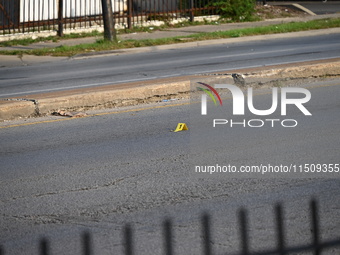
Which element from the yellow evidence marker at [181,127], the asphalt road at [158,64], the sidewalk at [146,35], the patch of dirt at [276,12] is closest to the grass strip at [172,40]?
the sidewalk at [146,35]

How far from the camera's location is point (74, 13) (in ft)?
88.5

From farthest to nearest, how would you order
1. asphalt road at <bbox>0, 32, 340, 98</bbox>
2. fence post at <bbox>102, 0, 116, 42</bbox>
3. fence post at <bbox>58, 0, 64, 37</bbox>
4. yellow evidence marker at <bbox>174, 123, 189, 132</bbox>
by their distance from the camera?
fence post at <bbox>58, 0, 64, 37</bbox> < fence post at <bbox>102, 0, 116, 42</bbox> < asphalt road at <bbox>0, 32, 340, 98</bbox> < yellow evidence marker at <bbox>174, 123, 189, 132</bbox>

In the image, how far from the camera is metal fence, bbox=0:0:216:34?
24594mm

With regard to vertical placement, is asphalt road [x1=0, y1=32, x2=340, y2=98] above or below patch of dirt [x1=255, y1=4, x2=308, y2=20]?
below

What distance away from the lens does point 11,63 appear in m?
18.8

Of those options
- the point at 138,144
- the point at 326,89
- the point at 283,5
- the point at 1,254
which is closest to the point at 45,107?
the point at 138,144

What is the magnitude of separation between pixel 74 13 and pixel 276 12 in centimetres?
881

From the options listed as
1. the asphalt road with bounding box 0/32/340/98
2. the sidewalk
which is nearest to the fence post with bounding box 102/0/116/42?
the sidewalk

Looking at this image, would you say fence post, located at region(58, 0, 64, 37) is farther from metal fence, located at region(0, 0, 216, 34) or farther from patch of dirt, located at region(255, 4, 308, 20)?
patch of dirt, located at region(255, 4, 308, 20)

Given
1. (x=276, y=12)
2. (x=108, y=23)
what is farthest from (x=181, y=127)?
(x=276, y=12)

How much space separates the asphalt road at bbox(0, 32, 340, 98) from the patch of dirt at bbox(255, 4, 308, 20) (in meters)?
7.90

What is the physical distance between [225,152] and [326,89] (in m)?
4.23

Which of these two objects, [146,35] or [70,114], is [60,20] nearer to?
[146,35]

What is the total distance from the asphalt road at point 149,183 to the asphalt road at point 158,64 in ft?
13.6
